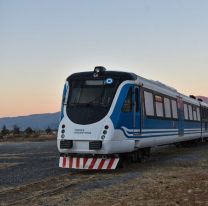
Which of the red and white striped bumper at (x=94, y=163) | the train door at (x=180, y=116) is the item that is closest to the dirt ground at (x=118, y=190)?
the red and white striped bumper at (x=94, y=163)

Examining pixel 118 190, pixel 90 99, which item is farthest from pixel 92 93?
pixel 118 190

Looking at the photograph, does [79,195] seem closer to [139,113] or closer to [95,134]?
[95,134]

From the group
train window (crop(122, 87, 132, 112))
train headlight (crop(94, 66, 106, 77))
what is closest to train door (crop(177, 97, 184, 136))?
train window (crop(122, 87, 132, 112))

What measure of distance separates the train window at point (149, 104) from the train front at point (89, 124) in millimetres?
2185

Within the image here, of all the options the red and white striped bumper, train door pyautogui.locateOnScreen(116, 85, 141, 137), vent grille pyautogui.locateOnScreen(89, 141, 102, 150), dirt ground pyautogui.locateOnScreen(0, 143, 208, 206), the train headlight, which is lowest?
dirt ground pyautogui.locateOnScreen(0, 143, 208, 206)

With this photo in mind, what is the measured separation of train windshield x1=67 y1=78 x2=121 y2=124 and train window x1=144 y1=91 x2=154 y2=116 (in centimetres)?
224

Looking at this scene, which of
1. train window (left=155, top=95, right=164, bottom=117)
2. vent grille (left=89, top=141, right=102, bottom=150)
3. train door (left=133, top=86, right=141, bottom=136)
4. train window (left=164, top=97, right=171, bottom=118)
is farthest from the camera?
train window (left=164, top=97, right=171, bottom=118)

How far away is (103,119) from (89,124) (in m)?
0.48

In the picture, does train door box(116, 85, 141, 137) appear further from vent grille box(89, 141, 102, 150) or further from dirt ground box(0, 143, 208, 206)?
dirt ground box(0, 143, 208, 206)

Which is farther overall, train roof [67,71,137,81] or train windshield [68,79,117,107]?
train roof [67,71,137,81]

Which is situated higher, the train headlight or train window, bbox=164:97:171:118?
the train headlight

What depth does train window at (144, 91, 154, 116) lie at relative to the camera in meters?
17.4

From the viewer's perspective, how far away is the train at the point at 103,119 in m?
14.8

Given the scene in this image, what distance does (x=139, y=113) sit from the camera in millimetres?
16531
